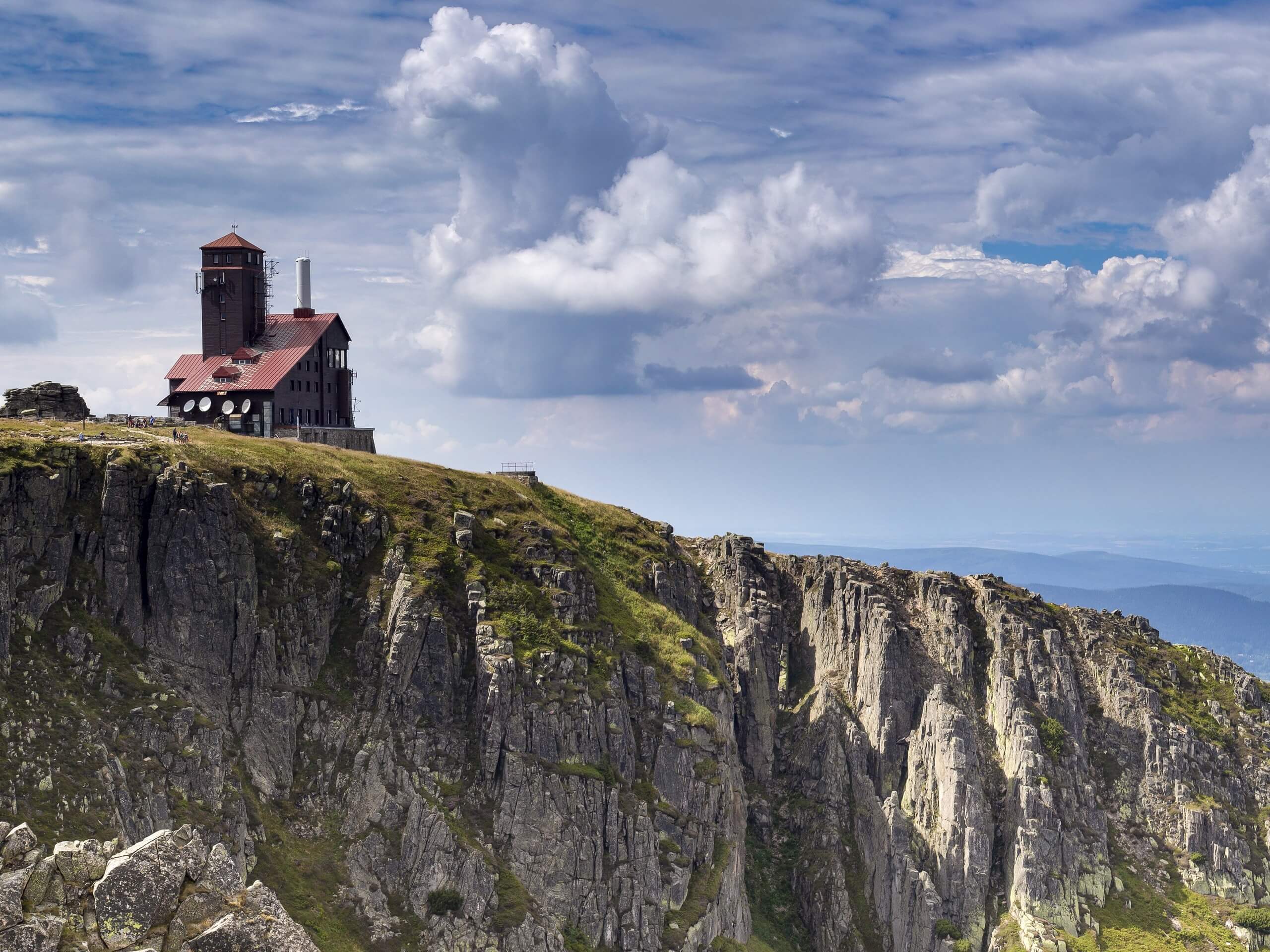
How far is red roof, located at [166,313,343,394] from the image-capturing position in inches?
7392

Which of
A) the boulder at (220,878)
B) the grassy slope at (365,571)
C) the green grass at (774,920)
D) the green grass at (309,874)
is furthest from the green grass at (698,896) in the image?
the boulder at (220,878)

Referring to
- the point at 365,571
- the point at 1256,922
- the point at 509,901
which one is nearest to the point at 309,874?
the point at 509,901

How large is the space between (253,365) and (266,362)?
6.75 ft

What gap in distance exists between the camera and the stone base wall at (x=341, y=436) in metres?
186

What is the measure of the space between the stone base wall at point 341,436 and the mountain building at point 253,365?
0.15 m

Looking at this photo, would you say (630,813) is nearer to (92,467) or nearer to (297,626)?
(297,626)

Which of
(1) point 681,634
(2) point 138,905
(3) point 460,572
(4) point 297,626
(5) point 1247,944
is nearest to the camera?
(2) point 138,905

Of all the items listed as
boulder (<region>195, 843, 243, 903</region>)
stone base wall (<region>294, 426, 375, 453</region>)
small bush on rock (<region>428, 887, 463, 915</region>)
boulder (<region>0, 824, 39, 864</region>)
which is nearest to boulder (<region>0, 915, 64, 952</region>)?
boulder (<region>0, 824, 39, 864</region>)

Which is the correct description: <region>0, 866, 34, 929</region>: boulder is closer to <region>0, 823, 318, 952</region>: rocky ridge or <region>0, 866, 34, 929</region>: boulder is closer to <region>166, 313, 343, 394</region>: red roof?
<region>0, 823, 318, 952</region>: rocky ridge

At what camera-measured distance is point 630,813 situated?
15912 cm

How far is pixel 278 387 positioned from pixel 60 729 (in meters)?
74.8

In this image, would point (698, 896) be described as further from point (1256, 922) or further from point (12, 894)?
point (12, 894)

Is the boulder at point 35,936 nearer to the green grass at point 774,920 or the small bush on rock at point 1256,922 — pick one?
the green grass at point 774,920

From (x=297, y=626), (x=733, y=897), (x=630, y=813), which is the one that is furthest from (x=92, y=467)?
(x=733, y=897)
